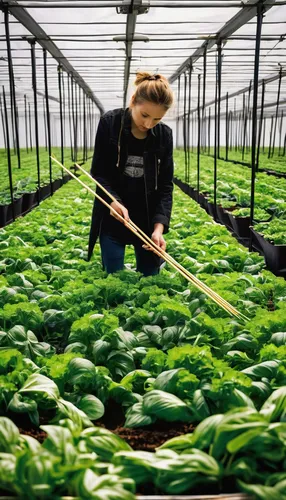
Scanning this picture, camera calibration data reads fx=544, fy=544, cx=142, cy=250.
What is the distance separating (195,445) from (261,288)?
225 centimetres

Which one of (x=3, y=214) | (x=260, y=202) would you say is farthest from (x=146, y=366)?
(x=3, y=214)

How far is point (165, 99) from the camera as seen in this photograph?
3705 millimetres

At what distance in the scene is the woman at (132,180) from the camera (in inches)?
167

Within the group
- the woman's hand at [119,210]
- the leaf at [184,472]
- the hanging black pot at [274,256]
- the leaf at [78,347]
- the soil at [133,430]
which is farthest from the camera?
the hanging black pot at [274,256]

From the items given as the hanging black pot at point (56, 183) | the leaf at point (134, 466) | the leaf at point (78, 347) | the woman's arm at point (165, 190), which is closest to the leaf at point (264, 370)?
the leaf at point (134, 466)

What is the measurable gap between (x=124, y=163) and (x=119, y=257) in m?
0.76

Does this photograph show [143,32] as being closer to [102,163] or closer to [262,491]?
[102,163]

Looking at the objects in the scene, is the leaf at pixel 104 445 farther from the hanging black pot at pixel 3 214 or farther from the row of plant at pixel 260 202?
the hanging black pot at pixel 3 214

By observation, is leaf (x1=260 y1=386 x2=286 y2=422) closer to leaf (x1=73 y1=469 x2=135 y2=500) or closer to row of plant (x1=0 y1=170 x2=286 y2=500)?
row of plant (x1=0 y1=170 x2=286 y2=500)

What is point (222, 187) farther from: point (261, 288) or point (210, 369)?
point (210, 369)

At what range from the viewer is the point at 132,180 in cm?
438

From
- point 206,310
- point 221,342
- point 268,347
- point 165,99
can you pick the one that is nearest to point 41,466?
point 268,347

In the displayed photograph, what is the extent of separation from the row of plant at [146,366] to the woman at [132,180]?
295mm

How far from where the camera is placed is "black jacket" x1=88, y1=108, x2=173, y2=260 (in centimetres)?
423
